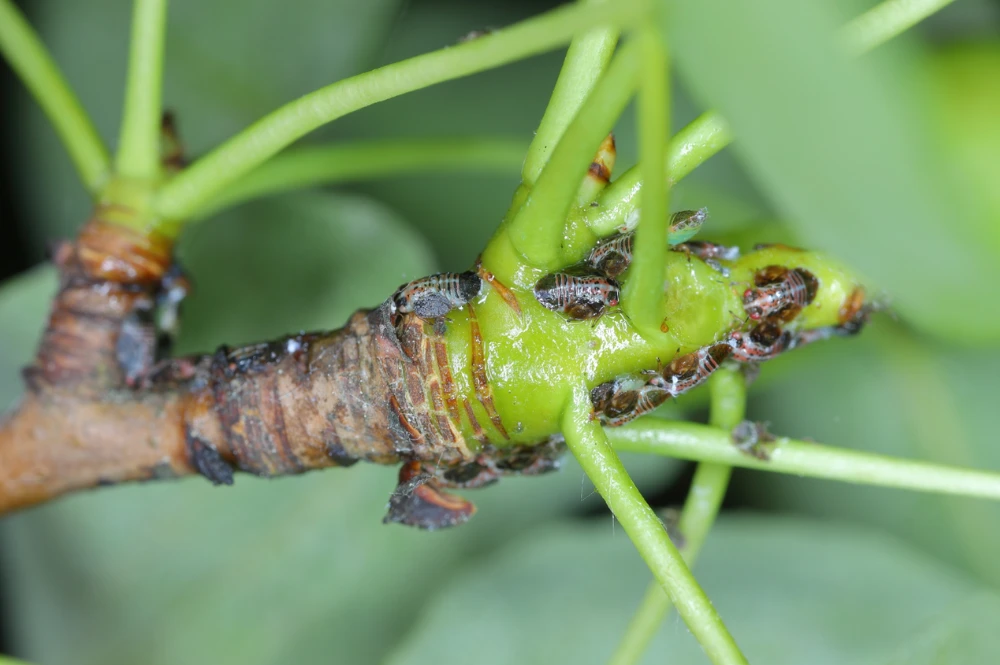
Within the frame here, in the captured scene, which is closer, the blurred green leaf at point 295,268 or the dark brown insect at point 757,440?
the dark brown insect at point 757,440

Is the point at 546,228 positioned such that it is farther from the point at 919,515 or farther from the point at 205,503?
the point at 919,515

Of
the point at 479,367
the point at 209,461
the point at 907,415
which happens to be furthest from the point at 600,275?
the point at 907,415

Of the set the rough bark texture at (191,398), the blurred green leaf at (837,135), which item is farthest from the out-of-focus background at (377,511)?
the blurred green leaf at (837,135)

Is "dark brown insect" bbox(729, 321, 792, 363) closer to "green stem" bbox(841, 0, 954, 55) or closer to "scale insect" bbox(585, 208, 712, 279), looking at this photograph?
"scale insect" bbox(585, 208, 712, 279)

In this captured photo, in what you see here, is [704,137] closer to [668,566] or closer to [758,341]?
[758,341]

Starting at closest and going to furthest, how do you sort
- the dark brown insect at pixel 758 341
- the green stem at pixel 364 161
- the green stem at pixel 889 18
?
1. the green stem at pixel 889 18
2. the dark brown insect at pixel 758 341
3. the green stem at pixel 364 161

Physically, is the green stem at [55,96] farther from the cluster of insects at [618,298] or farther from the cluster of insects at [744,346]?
the cluster of insects at [744,346]

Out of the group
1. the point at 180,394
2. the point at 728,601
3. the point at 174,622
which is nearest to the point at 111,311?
the point at 180,394
